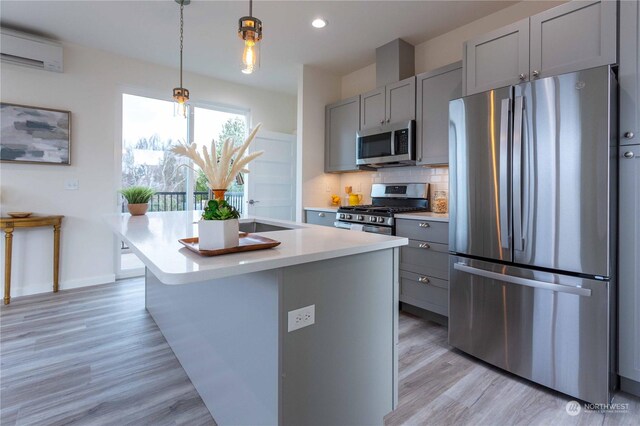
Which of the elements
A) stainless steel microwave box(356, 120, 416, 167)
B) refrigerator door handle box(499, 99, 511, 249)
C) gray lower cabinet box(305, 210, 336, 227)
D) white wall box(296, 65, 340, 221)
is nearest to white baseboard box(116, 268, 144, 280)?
white wall box(296, 65, 340, 221)

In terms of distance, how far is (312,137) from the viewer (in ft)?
14.0

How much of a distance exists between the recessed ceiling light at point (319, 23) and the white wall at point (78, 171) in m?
2.31

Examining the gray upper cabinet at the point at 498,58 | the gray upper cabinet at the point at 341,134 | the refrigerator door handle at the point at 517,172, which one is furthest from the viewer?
the gray upper cabinet at the point at 341,134

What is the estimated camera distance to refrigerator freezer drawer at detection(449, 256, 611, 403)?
68.1 inches

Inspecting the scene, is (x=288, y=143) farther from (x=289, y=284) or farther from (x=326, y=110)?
(x=289, y=284)

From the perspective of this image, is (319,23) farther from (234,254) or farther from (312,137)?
(234,254)

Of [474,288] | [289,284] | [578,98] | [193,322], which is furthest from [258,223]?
[578,98]

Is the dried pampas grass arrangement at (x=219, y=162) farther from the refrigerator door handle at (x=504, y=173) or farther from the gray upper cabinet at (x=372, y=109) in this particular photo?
→ the gray upper cabinet at (x=372, y=109)

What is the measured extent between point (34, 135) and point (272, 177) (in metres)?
2.77

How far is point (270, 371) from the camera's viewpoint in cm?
120

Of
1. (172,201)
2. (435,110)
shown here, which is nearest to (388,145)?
(435,110)

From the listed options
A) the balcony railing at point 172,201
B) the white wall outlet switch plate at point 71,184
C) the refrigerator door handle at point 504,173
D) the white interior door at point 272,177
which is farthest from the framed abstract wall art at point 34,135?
the refrigerator door handle at point 504,173

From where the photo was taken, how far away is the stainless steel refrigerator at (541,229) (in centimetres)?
171

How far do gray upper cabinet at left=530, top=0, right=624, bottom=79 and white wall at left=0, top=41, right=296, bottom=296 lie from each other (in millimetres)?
4209
